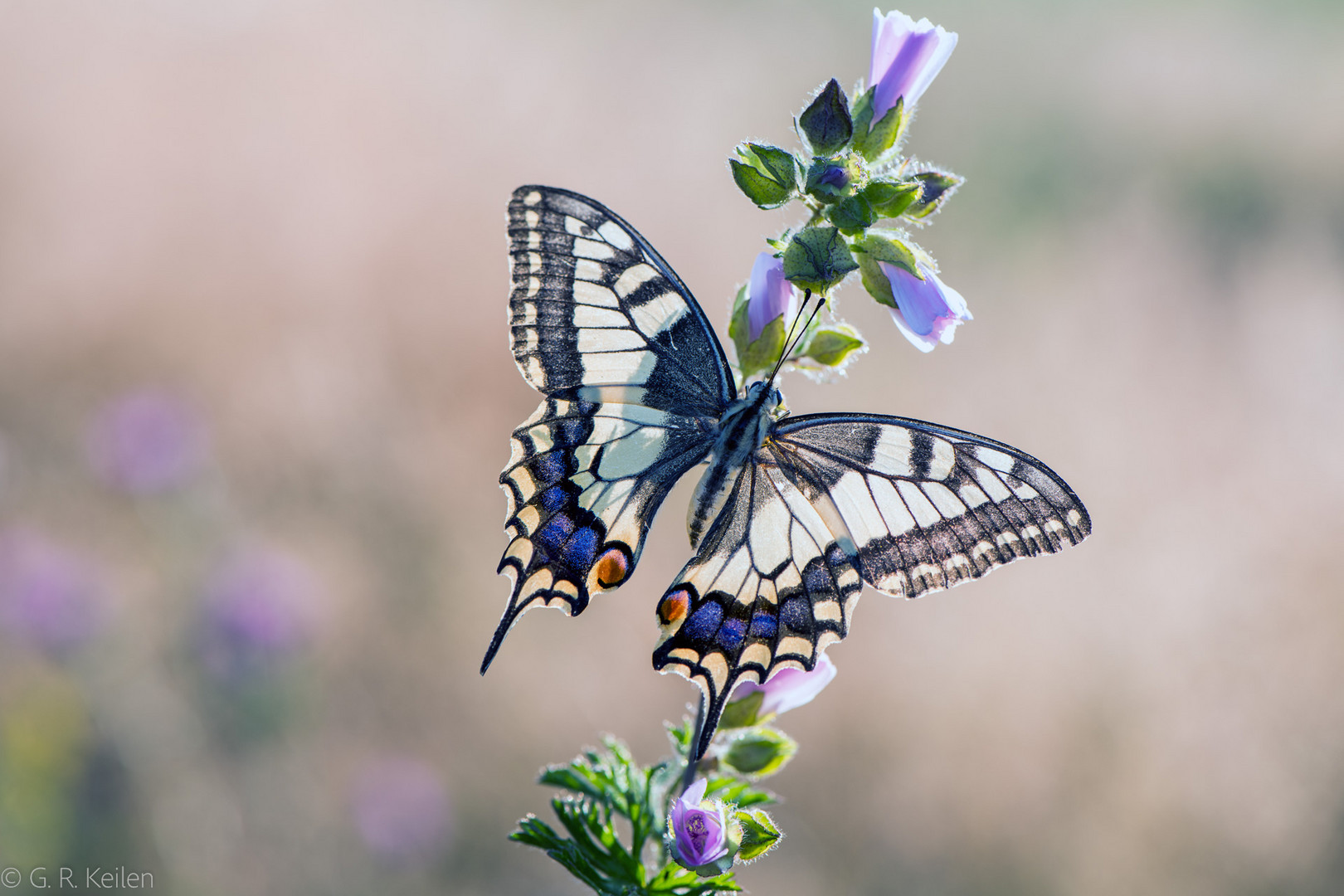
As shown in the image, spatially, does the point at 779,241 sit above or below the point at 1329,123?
below

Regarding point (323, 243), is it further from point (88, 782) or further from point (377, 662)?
point (88, 782)

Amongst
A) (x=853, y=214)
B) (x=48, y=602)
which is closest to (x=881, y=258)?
(x=853, y=214)

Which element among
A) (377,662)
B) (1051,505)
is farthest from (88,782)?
(1051,505)

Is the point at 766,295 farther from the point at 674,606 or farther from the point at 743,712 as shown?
the point at 743,712

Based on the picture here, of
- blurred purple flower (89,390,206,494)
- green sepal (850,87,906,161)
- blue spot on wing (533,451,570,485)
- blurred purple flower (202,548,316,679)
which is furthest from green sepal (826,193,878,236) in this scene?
blurred purple flower (89,390,206,494)

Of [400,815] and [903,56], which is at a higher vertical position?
[903,56]

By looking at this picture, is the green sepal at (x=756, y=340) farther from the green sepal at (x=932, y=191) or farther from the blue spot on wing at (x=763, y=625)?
the blue spot on wing at (x=763, y=625)
